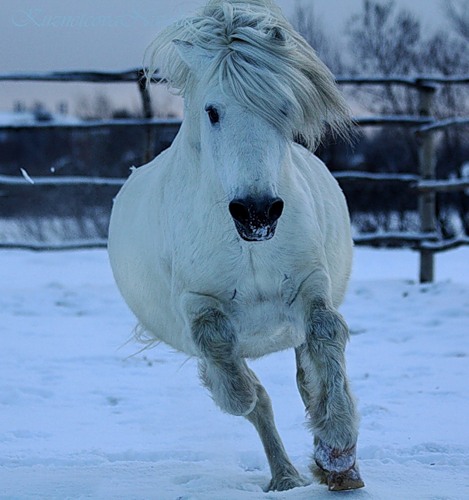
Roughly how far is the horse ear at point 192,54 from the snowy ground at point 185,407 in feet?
4.51

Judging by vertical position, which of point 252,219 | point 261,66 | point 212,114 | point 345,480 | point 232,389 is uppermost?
point 261,66

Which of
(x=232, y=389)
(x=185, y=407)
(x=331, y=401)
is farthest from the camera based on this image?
(x=185, y=407)

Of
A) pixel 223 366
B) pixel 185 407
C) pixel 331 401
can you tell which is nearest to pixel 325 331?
pixel 331 401

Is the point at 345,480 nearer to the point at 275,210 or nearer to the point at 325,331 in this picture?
the point at 325,331

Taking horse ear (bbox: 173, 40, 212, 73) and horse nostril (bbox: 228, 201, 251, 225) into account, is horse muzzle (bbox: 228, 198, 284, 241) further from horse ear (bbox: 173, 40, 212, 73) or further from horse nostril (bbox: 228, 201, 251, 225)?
horse ear (bbox: 173, 40, 212, 73)

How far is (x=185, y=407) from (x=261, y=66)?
2.32m

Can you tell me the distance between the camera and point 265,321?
2750 millimetres

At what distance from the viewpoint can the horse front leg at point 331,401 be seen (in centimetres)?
246

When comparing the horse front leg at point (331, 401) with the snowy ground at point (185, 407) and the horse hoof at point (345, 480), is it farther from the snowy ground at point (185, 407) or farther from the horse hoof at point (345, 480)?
the snowy ground at point (185, 407)

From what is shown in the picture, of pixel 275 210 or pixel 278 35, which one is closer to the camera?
pixel 275 210

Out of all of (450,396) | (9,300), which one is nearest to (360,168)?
(9,300)

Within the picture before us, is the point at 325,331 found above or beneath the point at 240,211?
beneath

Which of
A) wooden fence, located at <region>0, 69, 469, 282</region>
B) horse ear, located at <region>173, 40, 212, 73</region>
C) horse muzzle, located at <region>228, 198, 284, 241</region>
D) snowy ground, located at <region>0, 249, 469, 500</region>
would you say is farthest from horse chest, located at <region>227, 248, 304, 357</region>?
wooden fence, located at <region>0, 69, 469, 282</region>

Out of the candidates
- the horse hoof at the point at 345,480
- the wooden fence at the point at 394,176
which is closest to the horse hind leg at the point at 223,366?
the horse hoof at the point at 345,480
